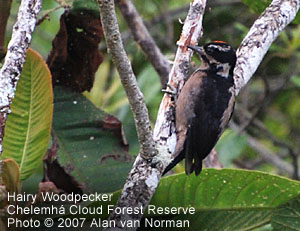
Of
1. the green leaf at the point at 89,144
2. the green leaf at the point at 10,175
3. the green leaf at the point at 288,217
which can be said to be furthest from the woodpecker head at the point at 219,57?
the green leaf at the point at 10,175

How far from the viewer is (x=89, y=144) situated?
2.78 m

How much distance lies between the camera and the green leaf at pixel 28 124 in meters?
2.36

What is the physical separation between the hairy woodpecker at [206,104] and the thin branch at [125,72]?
Result: 660mm

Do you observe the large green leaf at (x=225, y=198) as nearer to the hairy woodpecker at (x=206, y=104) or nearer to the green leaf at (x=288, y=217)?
the green leaf at (x=288, y=217)

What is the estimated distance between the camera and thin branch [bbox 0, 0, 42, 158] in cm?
177

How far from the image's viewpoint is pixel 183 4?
5.41 meters

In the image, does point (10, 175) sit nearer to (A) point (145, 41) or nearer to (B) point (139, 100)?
(B) point (139, 100)

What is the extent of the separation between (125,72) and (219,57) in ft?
4.12

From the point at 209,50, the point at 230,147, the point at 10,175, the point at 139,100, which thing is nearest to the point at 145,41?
the point at 209,50

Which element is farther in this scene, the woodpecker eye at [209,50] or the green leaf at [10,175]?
the woodpecker eye at [209,50]

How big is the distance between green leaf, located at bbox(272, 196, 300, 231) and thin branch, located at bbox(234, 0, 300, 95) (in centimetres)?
62

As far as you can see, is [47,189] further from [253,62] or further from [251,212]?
[253,62]

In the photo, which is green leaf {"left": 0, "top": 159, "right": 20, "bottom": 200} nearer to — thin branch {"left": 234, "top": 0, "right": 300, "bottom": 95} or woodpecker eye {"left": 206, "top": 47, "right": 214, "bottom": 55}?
thin branch {"left": 234, "top": 0, "right": 300, "bottom": 95}

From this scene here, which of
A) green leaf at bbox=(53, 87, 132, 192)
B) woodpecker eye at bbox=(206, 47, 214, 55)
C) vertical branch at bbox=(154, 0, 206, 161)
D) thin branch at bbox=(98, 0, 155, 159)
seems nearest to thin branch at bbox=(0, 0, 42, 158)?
thin branch at bbox=(98, 0, 155, 159)
